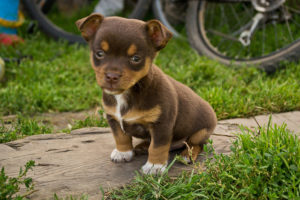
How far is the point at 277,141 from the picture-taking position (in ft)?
8.86

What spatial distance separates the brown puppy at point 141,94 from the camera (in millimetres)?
2416

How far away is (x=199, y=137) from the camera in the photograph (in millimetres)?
3152

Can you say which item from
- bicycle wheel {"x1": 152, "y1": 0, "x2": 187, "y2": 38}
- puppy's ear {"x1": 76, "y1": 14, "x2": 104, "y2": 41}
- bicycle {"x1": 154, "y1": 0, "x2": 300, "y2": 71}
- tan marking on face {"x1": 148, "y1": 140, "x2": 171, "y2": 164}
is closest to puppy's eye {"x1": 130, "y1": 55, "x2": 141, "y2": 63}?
puppy's ear {"x1": 76, "y1": 14, "x2": 104, "y2": 41}

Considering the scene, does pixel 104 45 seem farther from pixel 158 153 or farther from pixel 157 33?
pixel 158 153

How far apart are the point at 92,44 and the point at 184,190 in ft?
4.17

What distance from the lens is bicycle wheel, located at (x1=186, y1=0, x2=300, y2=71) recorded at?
18.1ft

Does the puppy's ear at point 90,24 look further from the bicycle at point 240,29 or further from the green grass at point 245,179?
the bicycle at point 240,29

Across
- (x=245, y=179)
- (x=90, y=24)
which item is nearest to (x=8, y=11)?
(x=90, y=24)

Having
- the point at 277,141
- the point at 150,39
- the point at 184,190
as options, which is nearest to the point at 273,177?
the point at 277,141

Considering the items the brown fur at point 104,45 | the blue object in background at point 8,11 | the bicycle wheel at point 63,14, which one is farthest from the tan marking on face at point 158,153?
the blue object in background at point 8,11

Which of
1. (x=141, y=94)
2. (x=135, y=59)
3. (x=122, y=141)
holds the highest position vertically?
(x=135, y=59)

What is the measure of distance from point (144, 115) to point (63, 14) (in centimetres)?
710

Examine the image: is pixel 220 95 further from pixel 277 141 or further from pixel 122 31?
pixel 122 31

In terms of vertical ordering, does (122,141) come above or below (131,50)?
below
